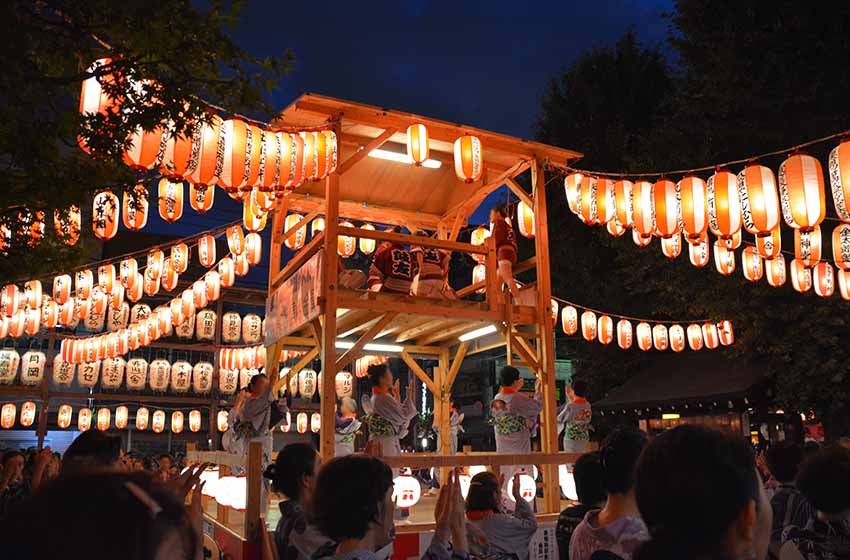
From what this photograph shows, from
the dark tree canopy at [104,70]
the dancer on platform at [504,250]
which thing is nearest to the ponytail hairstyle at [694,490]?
the dark tree canopy at [104,70]

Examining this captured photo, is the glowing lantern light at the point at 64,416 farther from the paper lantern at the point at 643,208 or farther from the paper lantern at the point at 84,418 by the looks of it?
the paper lantern at the point at 643,208

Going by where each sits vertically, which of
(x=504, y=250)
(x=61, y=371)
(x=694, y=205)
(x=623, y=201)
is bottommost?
(x=61, y=371)

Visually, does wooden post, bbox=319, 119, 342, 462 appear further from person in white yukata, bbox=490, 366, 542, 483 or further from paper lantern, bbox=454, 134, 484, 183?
person in white yukata, bbox=490, 366, 542, 483

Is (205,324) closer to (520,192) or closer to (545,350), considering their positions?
(520,192)

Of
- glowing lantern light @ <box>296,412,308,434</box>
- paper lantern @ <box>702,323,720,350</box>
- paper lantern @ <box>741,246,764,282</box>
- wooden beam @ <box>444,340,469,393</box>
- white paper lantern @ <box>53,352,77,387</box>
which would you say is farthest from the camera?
glowing lantern light @ <box>296,412,308,434</box>

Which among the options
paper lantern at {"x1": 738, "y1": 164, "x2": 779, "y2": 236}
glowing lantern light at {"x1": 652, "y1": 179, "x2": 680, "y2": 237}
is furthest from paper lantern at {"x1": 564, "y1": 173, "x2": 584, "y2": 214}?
paper lantern at {"x1": 738, "y1": 164, "x2": 779, "y2": 236}

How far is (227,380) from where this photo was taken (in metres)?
26.3

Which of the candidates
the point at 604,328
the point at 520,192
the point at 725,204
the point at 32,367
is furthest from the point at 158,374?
the point at 725,204

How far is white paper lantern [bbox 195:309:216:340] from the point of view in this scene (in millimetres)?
26922

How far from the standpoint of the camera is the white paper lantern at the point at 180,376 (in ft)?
84.8

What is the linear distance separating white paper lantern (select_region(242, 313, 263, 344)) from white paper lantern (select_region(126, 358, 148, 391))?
4.31 meters

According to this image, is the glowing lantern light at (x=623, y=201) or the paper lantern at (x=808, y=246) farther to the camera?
the paper lantern at (x=808, y=246)

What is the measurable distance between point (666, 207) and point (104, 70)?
25.6ft

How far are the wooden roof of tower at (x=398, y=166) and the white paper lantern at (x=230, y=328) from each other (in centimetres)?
1757
